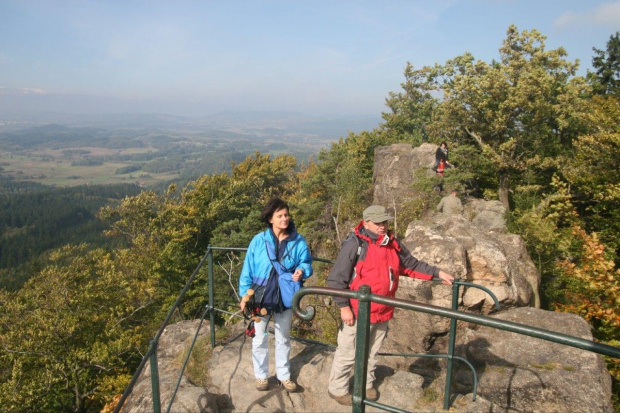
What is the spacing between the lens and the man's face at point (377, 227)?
10.7 ft

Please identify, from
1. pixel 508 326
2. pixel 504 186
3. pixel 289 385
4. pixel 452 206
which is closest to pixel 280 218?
pixel 289 385

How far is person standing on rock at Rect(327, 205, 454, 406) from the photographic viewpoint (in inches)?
127

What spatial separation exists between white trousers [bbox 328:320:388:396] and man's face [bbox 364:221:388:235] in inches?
35.4

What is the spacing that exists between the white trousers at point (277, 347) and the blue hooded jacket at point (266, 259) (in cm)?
44

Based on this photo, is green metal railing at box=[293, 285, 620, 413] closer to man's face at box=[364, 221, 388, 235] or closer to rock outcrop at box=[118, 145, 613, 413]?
man's face at box=[364, 221, 388, 235]

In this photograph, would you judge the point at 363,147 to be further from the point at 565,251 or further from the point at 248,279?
the point at 248,279

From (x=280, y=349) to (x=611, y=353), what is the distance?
2.94 meters

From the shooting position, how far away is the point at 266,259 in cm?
370

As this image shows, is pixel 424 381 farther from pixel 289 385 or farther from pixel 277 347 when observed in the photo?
pixel 277 347

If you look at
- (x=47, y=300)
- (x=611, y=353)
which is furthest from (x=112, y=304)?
(x=611, y=353)

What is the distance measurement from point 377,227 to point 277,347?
169cm

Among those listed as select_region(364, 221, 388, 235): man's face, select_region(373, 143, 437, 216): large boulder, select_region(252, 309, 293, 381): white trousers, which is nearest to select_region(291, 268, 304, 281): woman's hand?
select_region(252, 309, 293, 381): white trousers

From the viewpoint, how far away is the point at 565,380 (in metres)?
4.36

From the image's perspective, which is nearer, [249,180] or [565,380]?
[565,380]
